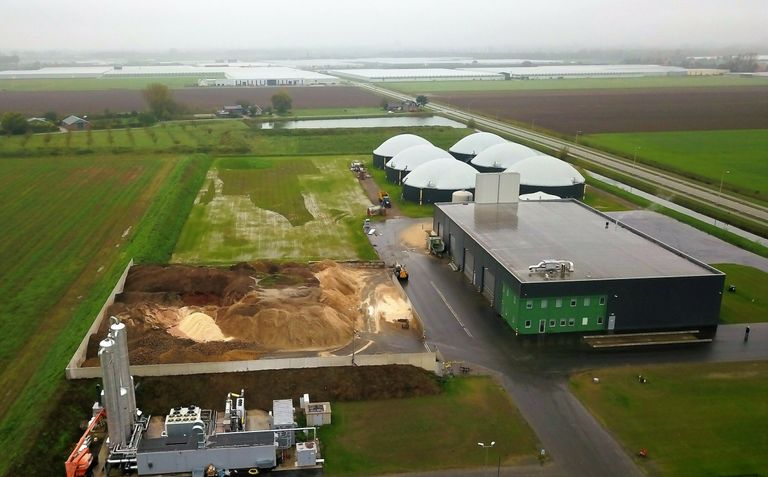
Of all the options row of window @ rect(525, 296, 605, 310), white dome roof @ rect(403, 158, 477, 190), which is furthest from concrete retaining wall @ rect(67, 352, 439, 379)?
white dome roof @ rect(403, 158, 477, 190)

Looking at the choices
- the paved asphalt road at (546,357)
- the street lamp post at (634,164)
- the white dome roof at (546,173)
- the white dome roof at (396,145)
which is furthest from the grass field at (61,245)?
the street lamp post at (634,164)

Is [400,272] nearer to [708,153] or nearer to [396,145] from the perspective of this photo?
[396,145]

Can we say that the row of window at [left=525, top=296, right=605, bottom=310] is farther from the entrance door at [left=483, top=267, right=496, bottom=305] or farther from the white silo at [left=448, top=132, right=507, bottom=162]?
the white silo at [left=448, top=132, right=507, bottom=162]

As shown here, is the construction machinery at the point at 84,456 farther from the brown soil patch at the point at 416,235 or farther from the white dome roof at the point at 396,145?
the white dome roof at the point at 396,145

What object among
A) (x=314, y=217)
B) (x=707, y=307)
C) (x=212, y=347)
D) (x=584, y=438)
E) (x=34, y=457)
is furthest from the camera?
(x=314, y=217)

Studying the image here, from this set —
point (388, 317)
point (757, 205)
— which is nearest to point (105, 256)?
point (388, 317)

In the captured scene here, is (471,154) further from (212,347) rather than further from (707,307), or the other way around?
(212,347)
